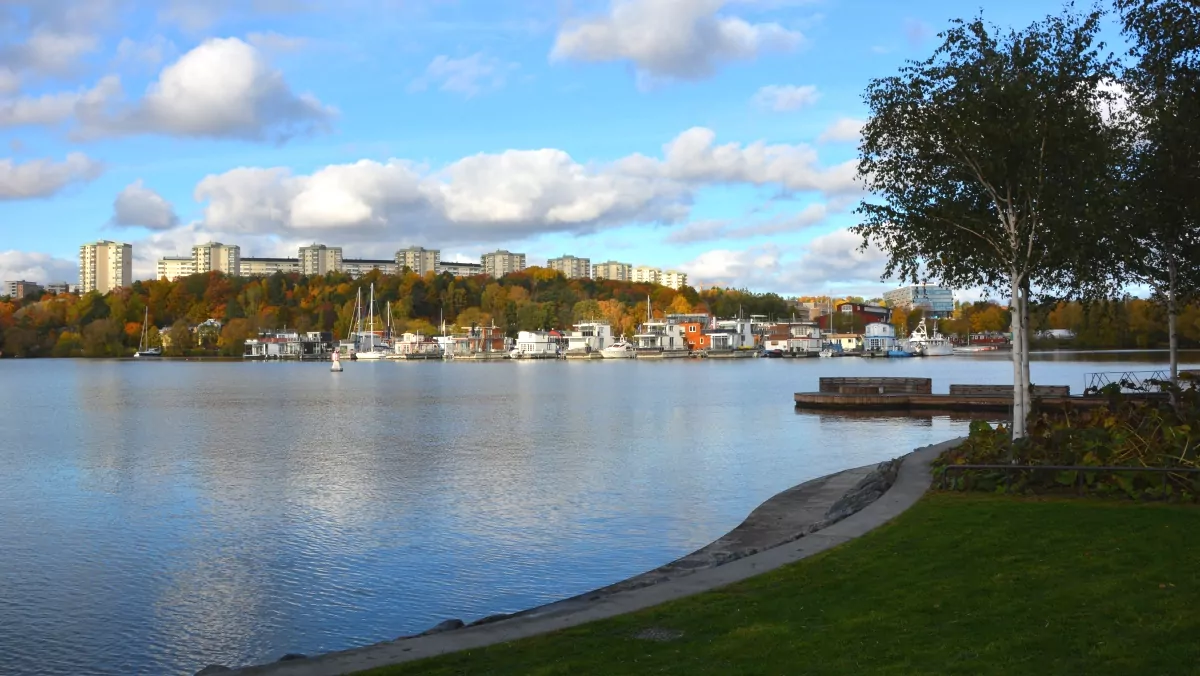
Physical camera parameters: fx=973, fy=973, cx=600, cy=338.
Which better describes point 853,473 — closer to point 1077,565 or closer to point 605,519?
point 605,519

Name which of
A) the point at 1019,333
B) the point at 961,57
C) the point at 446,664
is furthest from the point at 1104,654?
the point at 961,57

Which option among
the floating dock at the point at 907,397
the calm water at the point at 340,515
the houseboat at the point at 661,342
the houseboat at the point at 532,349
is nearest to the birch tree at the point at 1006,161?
the calm water at the point at 340,515

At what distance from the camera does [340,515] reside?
872 inches

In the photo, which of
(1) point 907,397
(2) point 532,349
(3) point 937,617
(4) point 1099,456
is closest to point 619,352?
(2) point 532,349

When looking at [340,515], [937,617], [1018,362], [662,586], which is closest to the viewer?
[937,617]

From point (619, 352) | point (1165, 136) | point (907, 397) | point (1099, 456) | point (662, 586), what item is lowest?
point (662, 586)

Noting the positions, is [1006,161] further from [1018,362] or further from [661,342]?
[661,342]

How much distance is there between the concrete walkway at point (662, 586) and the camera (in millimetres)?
8695

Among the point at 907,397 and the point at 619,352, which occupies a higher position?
the point at 619,352

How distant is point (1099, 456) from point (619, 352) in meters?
175

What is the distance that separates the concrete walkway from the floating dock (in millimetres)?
29673

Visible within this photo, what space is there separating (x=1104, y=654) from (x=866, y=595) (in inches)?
106

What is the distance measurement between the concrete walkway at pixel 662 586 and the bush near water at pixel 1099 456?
3.41 feet

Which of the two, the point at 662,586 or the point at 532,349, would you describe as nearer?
the point at 662,586
